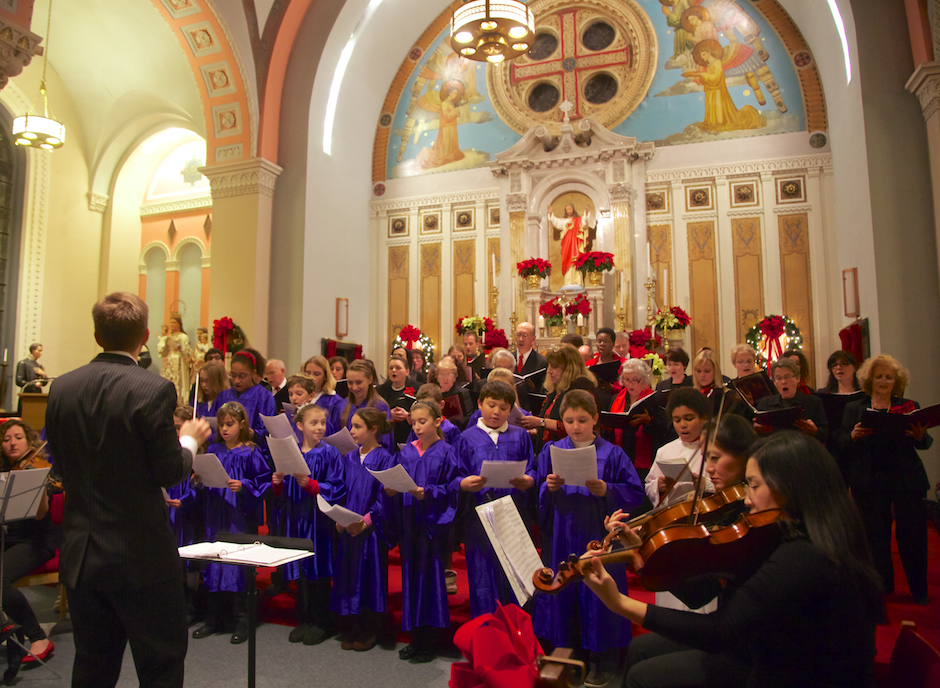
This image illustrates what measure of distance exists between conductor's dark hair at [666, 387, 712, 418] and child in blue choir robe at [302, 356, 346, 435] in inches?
110

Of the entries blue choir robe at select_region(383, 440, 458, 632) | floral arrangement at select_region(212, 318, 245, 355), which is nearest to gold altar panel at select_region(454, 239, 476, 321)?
floral arrangement at select_region(212, 318, 245, 355)

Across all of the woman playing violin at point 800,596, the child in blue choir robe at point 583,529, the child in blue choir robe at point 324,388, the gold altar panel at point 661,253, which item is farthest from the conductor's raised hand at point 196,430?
the gold altar panel at point 661,253

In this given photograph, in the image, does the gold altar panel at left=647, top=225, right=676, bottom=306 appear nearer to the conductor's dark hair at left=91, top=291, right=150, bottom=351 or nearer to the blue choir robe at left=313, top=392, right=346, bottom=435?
the blue choir robe at left=313, top=392, right=346, bottom=435

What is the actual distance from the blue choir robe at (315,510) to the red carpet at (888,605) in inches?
18.5

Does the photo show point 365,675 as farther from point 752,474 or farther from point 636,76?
point 636,76

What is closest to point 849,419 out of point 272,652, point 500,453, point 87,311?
point 500,453

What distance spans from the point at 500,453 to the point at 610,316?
745 centimetres

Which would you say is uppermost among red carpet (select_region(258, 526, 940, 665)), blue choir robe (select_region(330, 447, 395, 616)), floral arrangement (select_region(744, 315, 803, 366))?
floral arrangement (select_region(744, 315, 803, 366))

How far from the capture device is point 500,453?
3904 mm

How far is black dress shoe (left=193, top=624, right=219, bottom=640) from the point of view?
13.2 ft

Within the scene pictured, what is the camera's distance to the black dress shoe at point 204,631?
4020mm

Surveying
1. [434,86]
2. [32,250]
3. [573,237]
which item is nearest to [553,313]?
[573,237]

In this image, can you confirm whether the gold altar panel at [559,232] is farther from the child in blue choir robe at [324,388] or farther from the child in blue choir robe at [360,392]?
the child in blue choir robe at [360,392]

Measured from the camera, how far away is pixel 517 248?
11539mm
